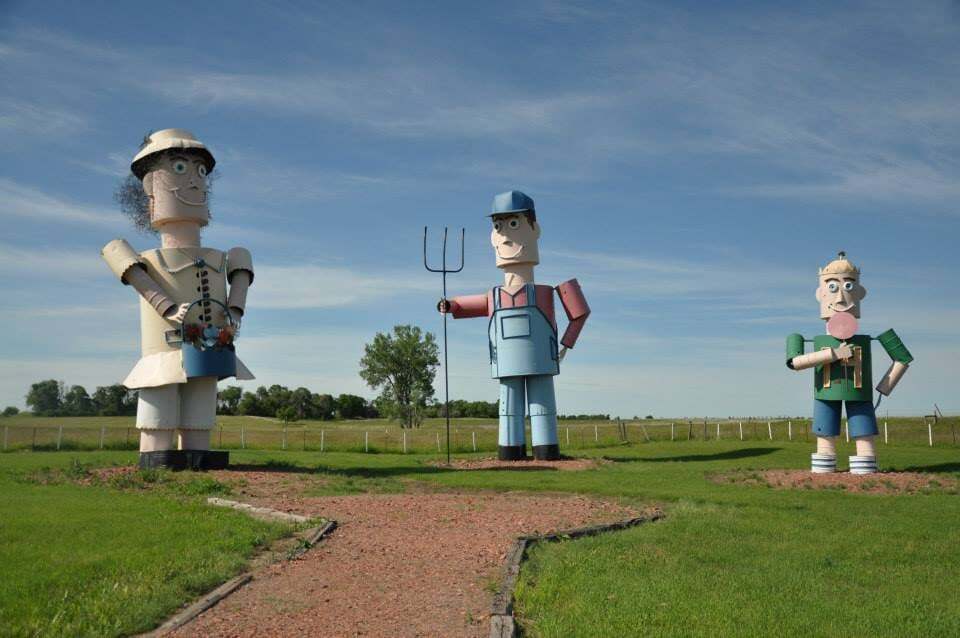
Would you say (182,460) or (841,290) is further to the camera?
(841,290)

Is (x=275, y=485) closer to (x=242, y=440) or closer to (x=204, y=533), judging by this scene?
(x=204, y=533)

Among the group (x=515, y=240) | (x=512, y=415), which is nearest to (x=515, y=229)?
(x=515, y=240)

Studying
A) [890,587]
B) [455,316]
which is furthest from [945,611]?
[455,316]

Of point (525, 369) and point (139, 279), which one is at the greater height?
point (139, 279)

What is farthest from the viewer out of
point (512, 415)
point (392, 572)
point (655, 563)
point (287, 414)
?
point (287, 414)

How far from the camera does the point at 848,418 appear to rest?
797 inches

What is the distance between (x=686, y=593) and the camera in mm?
8438

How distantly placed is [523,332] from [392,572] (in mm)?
14495

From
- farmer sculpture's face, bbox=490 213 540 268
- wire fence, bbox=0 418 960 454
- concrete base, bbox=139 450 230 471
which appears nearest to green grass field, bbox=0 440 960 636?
concrete base, bbox=139 450 230 471

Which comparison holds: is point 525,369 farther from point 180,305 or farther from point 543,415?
point 180,305

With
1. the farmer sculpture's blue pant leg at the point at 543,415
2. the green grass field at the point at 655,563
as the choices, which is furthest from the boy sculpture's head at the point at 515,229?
the green grass field at the point at 655,563

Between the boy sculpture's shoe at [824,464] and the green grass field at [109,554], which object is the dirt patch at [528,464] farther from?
the green grass field at [109,554]

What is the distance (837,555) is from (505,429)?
45.1ft

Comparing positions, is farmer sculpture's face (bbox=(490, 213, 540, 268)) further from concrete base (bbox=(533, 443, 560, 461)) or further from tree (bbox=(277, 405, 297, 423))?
tree (bbox=(277, 405, 297, 423))
